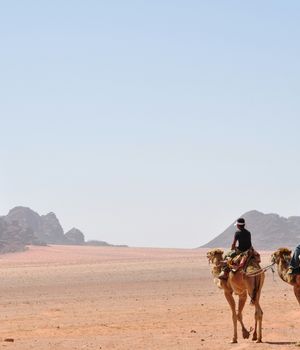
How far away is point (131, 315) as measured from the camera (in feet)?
84.5

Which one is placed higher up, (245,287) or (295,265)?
(295,265)

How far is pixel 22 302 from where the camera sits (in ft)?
109

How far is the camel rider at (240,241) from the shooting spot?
17.4 meters

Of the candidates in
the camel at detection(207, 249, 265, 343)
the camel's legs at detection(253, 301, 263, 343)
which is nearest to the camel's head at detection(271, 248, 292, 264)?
the camel at detection(207, 249, 265, 343)

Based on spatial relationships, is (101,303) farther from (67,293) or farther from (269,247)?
(269,247)

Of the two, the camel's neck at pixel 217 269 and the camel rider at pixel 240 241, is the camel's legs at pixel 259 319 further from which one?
the camel's neck at pixel 217 269

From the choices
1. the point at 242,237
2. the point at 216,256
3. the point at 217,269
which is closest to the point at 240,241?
the point at 242,237

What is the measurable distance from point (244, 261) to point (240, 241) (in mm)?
544

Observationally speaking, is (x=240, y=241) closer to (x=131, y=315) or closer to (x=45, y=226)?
(x=131, y=315)

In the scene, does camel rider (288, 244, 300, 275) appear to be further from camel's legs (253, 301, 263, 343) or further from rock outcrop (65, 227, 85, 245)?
rock outcrop (65, 227, 85, 245)

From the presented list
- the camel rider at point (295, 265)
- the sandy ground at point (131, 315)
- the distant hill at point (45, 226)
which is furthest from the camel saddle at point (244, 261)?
the distant hill at point (45, 226)

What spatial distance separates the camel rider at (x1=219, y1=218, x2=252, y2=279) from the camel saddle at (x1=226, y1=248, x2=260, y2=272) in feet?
0.30

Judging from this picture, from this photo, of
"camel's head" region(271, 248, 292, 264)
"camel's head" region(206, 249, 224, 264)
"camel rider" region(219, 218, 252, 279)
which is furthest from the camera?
"camel's head" region(206, 249, 224, 264)

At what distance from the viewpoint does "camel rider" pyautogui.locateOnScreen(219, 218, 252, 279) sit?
17.4 meters
